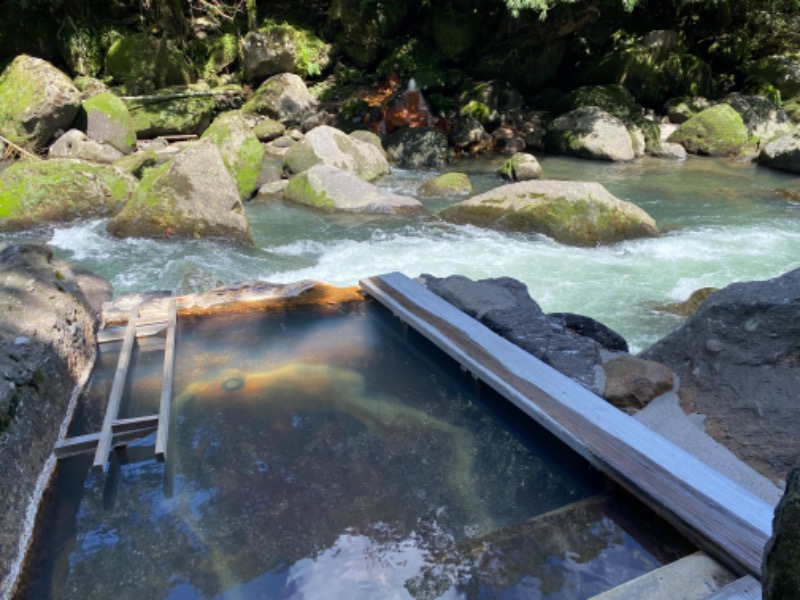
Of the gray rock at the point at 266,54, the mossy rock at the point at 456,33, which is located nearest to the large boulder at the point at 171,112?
the gray rock at the point at 266,54

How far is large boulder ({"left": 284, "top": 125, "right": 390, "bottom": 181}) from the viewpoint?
10.7 metres

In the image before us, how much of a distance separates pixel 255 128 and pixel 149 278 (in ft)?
27.2

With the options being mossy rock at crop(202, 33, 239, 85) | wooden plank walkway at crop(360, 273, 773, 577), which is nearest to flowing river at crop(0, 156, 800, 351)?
wooden plank walkway at crop(360, 273, 773, 577)

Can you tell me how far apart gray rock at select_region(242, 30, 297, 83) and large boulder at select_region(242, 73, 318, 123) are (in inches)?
58.2

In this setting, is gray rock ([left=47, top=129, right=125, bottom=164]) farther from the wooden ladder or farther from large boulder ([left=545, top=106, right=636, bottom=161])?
the wooden ladder

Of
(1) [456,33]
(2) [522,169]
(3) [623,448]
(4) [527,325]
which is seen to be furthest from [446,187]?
(1) [456,33]

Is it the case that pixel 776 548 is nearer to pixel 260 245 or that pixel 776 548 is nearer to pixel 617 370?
pixel 617 370

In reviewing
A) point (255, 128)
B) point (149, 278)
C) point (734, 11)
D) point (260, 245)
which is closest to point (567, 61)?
point (734, 11)

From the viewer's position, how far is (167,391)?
2936 mm

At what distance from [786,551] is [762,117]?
1621 centimetres

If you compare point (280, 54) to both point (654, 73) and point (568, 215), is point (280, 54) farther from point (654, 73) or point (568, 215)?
point (568, 215)

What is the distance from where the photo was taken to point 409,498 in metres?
2.38

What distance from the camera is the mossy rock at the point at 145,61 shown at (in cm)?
1625

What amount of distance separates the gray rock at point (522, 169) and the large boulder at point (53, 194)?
21.5 ft
